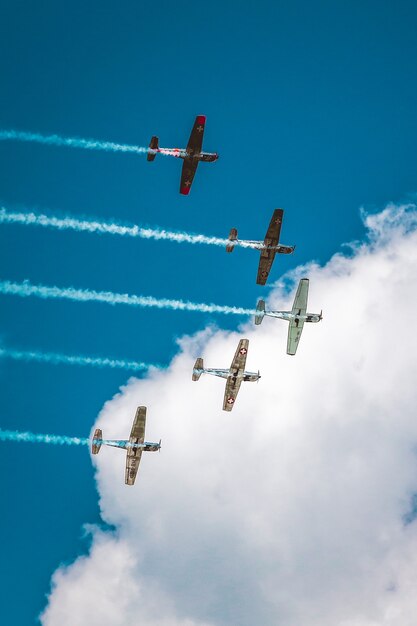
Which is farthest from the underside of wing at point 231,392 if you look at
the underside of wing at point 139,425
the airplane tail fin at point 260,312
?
the underside of wing at point 139,425

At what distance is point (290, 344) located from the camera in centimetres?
6538

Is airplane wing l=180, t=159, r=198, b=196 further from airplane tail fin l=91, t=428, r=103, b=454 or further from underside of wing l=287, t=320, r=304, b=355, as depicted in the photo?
airplane tail fin l=91, t=428, r=103, b=454

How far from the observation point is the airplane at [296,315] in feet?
204

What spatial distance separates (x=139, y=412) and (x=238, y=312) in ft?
32.7

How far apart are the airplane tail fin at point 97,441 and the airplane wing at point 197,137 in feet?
67.5

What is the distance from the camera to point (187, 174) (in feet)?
193

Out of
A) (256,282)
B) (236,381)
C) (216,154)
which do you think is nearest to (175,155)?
(216,154)

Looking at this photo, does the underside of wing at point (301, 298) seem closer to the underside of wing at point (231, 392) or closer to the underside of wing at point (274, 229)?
the underside of wing at point (274, 229)

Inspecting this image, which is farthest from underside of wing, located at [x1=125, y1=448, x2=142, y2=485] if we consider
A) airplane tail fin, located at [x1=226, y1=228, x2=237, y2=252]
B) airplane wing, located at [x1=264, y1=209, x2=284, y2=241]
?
airplane wing, located at [x1=264, y1=209, x2=284, y2=241]

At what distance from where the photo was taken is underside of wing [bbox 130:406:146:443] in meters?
61.2

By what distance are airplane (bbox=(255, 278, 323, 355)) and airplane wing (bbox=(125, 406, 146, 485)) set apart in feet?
34.9

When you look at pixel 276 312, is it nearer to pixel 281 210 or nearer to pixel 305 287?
pixel 305 287

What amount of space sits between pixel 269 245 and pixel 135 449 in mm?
17500

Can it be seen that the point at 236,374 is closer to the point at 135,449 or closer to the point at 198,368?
the point at 198,368
